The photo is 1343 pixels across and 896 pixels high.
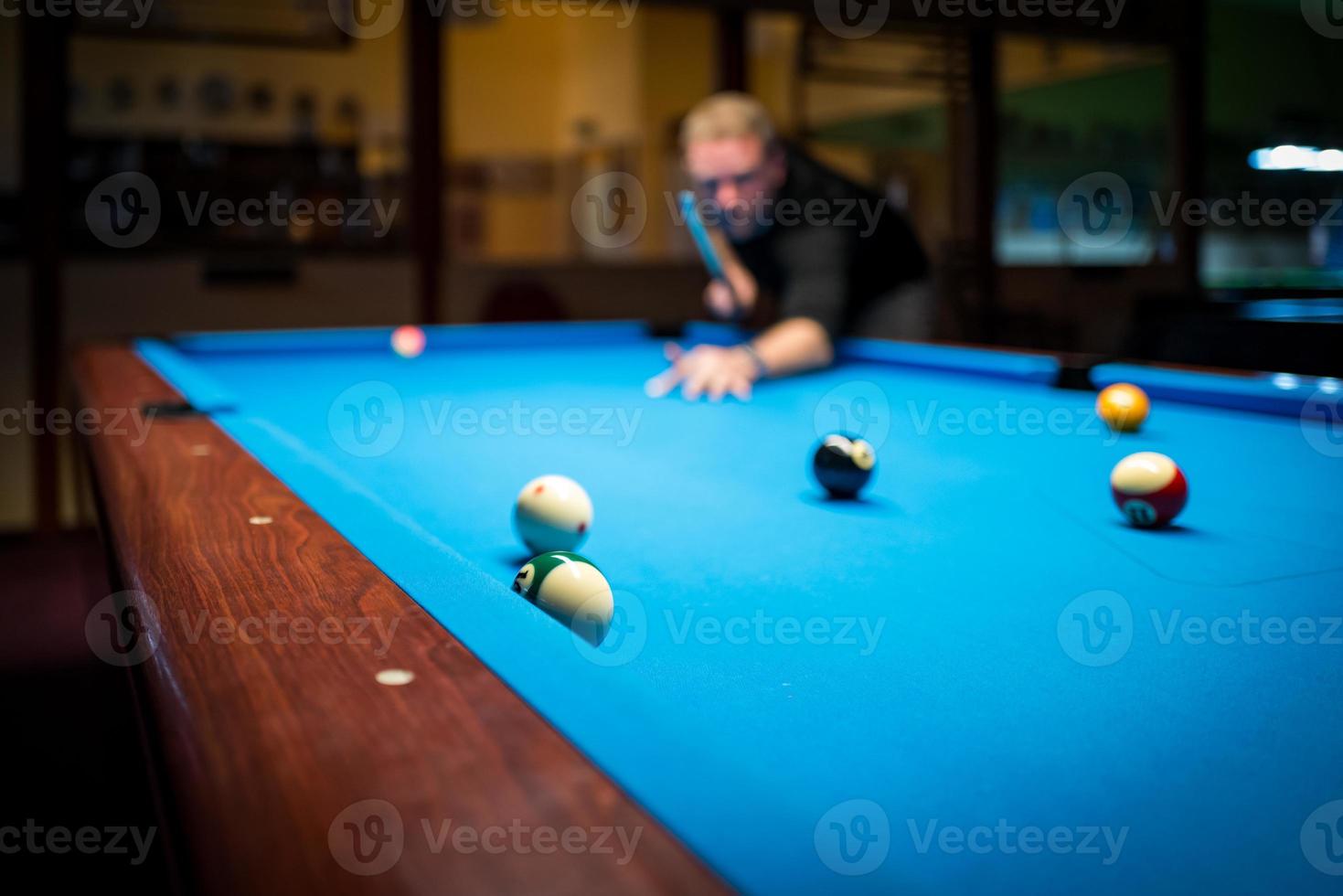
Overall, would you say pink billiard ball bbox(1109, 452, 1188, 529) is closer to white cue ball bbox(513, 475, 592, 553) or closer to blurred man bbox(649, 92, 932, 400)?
white cue ball bbox(513, 475, 592, 553)

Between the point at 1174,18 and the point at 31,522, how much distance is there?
22.3 feet

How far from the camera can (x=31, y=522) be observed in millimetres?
5082

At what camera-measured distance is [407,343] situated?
3.57 m

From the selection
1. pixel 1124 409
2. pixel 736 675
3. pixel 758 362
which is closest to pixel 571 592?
pixel 736 675

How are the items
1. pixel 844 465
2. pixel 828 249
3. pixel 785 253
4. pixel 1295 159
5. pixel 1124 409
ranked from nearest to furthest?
pixel 844 465 → pixel 1124 409 → pixel 828 249 → pixel 785 253 → pixel 1295 159

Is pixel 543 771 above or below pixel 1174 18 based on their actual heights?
below

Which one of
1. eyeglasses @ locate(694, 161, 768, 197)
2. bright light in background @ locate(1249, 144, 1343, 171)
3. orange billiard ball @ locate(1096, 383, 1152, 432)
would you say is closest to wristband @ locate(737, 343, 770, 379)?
eyeglasses @ locate(694, 161, 768, 197)

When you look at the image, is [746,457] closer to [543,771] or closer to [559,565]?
[559,565]

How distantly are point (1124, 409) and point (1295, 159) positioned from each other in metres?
8.21

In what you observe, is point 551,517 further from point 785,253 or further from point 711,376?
point 785,253

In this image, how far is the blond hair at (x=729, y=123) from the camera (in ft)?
11.1

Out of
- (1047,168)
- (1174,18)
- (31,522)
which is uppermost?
(1174,18)

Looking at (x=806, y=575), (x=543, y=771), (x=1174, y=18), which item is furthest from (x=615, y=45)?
(x=543, y=771)

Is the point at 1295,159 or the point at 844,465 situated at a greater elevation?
the point at 1295,159
